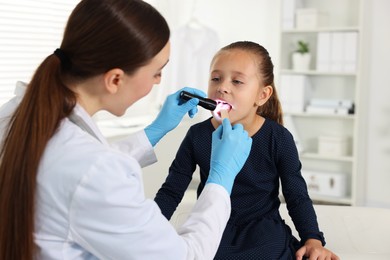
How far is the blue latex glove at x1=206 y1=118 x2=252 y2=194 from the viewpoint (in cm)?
118

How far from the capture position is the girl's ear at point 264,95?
162cm

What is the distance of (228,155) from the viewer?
4.00 ft

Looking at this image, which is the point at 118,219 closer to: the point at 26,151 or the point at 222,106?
the point at 26,151

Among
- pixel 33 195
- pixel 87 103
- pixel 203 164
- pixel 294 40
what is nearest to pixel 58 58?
pixel 87 103

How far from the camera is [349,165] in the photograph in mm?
3781

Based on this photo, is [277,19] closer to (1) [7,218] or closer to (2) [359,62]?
(2) [359,62]

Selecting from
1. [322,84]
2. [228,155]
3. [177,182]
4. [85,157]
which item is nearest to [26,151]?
[85,157]

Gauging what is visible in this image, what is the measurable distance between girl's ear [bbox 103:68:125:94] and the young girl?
0.47 metres

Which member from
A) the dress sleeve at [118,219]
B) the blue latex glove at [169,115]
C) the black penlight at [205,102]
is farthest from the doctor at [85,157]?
the blue latex glove at [169,115]

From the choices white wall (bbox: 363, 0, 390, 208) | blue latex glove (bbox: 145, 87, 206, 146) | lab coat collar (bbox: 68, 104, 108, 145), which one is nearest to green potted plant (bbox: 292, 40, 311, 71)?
white wall (bbox: 363, 0, 390, 208)

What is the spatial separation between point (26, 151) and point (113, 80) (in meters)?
0.22

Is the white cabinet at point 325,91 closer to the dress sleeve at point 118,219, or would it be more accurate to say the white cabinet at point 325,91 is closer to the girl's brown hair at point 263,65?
the girl's brown hair at point 263,65

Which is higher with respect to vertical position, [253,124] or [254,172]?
[253,124]

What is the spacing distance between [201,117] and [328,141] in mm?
945
